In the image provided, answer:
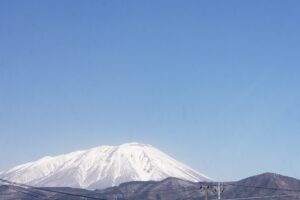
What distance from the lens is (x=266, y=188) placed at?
616 ft

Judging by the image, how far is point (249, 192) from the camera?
198m

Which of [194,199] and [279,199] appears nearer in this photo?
[279,199]

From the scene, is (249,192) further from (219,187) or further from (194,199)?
(219,187)

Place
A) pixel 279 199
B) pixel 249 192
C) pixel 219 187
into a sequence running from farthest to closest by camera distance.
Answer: pixel 249 192 → pixel 279 199 → pixel 219 187

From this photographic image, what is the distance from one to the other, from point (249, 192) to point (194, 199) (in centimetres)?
2212

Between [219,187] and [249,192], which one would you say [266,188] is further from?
[219,187]

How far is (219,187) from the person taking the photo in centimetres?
6288

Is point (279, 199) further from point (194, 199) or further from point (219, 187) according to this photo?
point (219, 187)

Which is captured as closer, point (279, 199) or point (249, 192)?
point (279, 199)

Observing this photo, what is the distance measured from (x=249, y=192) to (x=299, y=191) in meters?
19.3

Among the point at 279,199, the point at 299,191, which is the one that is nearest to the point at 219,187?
the point at 279,199

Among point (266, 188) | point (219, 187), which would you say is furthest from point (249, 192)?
point (219, 187)

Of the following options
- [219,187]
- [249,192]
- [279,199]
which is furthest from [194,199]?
[219,187]

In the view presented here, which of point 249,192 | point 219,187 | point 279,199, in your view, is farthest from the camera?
point 249,192
